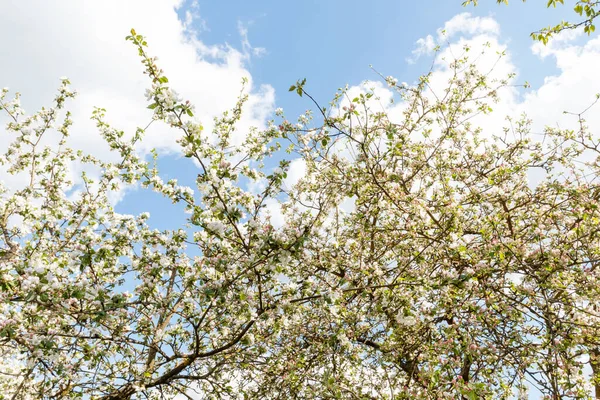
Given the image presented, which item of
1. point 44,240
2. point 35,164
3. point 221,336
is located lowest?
point 221,336

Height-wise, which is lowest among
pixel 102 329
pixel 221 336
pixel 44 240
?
pixel 102 329

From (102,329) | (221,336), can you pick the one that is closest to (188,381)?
(221,336)

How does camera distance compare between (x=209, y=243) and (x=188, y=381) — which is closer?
(x=209, y=243)

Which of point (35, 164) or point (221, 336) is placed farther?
point (35, 164)

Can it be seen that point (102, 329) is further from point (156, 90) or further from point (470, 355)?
point (470, 355)

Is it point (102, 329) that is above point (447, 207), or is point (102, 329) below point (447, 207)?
below

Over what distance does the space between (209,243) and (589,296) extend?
4.89m

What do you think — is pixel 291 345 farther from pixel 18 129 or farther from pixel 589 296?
pixel 18 129

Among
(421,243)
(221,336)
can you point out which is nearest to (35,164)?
(221,336)

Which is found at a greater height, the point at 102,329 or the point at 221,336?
the point at 221,336

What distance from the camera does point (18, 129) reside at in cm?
766

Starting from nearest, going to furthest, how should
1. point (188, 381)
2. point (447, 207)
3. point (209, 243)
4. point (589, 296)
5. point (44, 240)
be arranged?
point (589, 296) → point (447, 207) → point (209, 243) → point (44, 240) → point (188, 381)

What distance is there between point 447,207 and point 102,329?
4756 millimetres

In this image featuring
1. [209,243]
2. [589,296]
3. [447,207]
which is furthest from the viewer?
[209,243]
